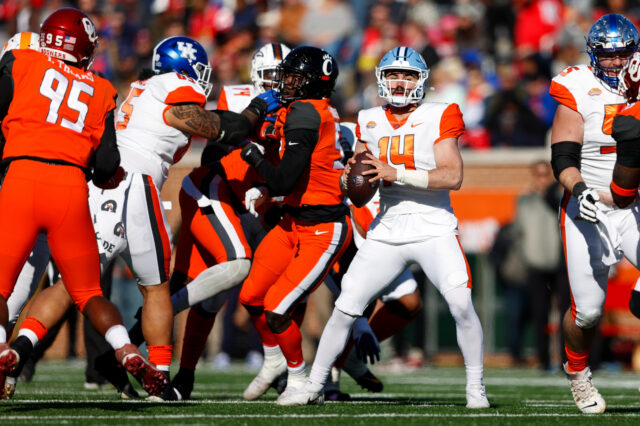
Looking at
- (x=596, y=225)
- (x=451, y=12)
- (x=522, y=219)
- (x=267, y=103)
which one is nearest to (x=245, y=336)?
(x=522, y=219)

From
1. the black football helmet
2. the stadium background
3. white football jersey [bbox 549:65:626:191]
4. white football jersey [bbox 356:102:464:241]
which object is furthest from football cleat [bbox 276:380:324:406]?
the stadium background

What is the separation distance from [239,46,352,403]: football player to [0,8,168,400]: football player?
1062mm

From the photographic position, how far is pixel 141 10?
59.6ft

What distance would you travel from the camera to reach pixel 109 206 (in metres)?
6.44

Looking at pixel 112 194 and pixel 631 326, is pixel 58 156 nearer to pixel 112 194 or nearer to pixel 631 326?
pixel 112 194

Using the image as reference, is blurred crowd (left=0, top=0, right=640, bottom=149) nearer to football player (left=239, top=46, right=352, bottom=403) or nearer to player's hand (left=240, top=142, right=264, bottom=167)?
football player (left=239, top=46, right=352, bottom=403)

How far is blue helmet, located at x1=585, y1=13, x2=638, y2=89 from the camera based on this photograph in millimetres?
5922

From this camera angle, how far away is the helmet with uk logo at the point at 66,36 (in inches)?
220

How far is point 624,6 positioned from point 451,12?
249cm

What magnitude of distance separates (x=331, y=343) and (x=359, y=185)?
85 centimetres

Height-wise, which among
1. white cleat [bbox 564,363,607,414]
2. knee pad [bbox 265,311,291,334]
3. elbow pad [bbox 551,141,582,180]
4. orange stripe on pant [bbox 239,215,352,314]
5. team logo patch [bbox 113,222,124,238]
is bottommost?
white cleat [bbox 564,363,607,414]

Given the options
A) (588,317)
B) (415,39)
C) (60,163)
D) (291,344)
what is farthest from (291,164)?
(415,39)

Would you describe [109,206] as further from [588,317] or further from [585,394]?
[585,394]

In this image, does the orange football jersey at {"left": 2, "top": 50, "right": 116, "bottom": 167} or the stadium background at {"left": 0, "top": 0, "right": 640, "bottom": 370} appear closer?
the orange football jersey at {"left": 2, "top": 50, "right": 116, "bottom": 167}
